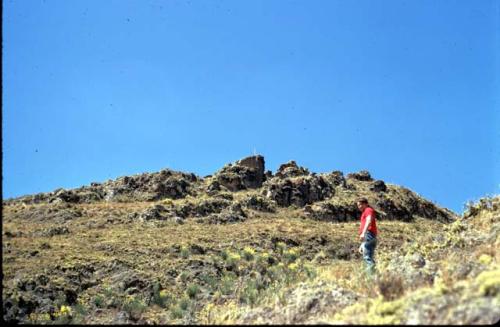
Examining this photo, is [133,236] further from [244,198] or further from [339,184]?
[339,184]

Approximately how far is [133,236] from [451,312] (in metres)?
25.8

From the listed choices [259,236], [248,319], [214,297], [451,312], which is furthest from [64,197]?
[451,312]

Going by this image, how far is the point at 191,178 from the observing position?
50.6 meters

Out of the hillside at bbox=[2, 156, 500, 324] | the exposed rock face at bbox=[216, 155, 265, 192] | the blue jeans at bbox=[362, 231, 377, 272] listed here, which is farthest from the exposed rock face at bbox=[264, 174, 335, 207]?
the blue jeans at bbox=[362, 231, 377, 272]

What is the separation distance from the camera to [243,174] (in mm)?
49969

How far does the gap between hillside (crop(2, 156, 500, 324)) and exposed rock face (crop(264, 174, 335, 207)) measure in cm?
11

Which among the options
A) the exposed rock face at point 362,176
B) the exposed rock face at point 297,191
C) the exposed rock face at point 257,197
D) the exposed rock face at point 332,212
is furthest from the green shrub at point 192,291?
the exposed rock face at point 362,176

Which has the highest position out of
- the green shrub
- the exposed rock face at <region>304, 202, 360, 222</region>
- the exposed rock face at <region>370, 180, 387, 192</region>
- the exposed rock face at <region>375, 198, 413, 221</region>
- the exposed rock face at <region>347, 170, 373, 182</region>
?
the exposed rock face at <region>347, 170, 373, 182</region>

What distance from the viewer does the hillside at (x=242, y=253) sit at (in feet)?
32.3

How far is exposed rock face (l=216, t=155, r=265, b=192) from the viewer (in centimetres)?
4925

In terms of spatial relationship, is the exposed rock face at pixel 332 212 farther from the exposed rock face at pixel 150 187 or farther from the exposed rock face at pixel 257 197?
the exposed rock face at pixel 150 187

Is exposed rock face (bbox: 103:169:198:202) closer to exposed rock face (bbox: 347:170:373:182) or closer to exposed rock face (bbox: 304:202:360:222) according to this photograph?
exposed rock face (bbox: 304:202:360:222)

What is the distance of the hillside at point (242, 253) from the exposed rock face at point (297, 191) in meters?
0.11

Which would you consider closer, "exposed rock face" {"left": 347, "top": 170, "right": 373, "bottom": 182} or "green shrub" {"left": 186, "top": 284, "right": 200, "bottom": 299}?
"green shrub" {"left": 186, "top": 284, "right": 200, "bottom": 299}
